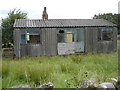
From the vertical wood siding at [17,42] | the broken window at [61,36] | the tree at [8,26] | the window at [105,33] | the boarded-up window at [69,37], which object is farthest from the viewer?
the tree at [8,26]

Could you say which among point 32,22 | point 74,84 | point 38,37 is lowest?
point 74,84

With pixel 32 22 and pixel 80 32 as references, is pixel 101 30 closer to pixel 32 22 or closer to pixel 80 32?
pixel 80 32

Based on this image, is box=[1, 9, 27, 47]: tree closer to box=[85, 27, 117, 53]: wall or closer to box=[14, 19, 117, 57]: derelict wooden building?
box=[14, 19, 117, 57]: derelict wooden building

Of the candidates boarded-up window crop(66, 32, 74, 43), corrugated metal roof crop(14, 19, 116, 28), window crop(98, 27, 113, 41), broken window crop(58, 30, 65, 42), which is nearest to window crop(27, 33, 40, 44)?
corrugated metal roof crop(14, 19, 116, 28)

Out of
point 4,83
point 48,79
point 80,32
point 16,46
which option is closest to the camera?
point 4,83

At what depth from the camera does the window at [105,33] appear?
1884 cm

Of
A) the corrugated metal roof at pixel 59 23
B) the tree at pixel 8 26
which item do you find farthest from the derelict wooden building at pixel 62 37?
the tree at pixel 8 26

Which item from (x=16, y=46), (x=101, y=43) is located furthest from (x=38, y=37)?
(x=101, y=43)

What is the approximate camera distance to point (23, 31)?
17016 millimetres

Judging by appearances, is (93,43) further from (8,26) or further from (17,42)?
(8,26)

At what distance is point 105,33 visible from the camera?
62.2ft

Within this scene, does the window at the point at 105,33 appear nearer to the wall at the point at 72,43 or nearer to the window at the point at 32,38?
the wall at the point at 72,43

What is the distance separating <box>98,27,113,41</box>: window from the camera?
18.8m

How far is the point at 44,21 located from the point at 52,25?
1.56m
